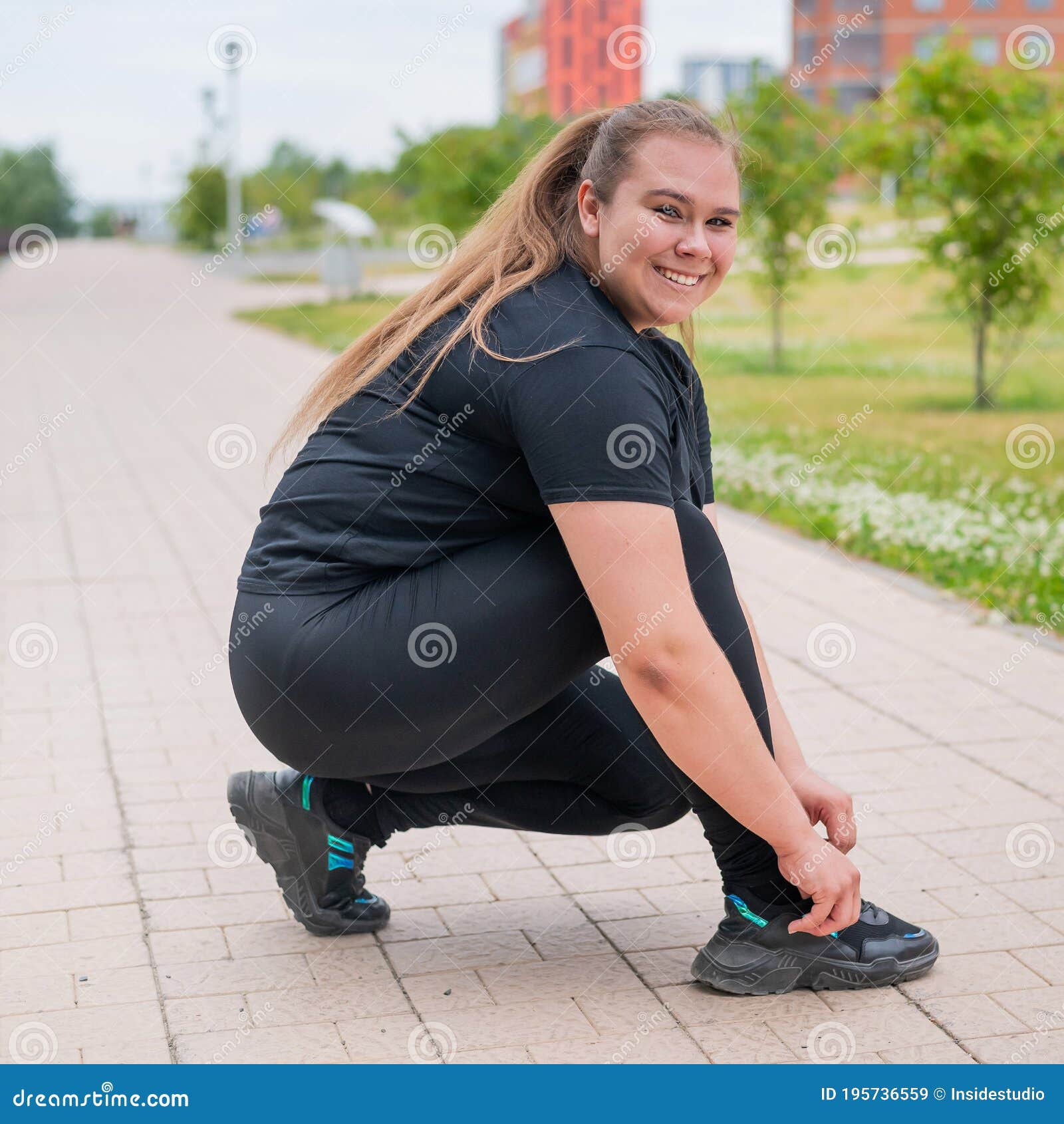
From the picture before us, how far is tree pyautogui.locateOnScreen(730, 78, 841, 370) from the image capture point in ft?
44.8

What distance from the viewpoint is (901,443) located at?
369 inches

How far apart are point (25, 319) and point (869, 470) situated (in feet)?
53.6

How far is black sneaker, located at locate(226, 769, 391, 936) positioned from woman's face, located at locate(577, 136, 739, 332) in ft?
3.55

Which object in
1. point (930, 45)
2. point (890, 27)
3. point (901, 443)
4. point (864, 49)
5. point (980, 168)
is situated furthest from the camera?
point (864, 49)

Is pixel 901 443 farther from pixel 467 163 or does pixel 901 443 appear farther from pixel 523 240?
pixel 467 163

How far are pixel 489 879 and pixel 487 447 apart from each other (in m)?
1.18

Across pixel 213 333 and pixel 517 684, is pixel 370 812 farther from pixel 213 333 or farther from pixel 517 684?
pixel 213 333

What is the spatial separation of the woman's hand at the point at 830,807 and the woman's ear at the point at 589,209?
1034mm

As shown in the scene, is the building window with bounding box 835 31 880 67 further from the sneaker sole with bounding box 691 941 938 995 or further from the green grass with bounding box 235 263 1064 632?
the sneaker sole with bounding box 691 941 938 995

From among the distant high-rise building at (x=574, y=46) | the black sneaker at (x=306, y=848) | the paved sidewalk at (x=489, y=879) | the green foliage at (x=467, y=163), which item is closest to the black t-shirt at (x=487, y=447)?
the black sneaker at (x=306, y=848)

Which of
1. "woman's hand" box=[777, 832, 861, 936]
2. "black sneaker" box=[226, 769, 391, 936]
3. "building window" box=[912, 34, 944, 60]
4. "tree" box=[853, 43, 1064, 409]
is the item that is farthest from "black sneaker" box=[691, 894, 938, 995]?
"building window" box=[912, 34, 944, 60]

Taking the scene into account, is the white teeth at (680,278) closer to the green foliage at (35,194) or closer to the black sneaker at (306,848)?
the black sneaker at (306,848)

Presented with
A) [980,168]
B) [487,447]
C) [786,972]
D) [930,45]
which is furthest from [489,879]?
[930,45]

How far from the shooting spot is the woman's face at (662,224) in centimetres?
249
